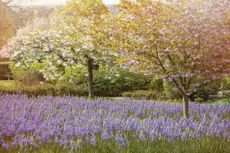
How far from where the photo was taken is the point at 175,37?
8.20 m

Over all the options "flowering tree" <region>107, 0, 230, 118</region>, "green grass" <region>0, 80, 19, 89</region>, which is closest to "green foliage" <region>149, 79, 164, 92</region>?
"green grass" <region>0, 80, 19, 89</region>

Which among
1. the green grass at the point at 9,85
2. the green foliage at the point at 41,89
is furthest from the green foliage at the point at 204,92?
the green grass at the point at 9,85

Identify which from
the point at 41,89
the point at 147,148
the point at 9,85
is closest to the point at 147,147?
the point at 147,148

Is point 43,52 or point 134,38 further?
point 43,52

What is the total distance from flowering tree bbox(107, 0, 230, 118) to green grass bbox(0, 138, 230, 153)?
250 centimetres

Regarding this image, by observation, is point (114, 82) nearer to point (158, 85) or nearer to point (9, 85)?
point (158, 85)

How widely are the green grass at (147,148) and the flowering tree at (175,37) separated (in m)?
2.50

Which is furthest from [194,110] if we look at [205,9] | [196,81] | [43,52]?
[43,52]

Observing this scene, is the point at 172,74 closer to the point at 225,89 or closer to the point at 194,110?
the point at 194,110

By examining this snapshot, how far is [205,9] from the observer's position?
25.7 ft

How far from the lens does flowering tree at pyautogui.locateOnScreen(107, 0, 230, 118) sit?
795 centimetres

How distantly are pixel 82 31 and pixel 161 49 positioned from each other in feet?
20.1

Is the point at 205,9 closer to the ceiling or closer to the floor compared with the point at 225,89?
closer to the ceiling

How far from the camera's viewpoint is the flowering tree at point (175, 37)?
313 inches
